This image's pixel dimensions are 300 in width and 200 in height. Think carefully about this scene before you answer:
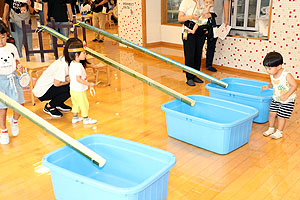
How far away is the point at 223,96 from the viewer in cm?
357

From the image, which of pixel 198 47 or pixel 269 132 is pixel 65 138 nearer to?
pixel 269 132

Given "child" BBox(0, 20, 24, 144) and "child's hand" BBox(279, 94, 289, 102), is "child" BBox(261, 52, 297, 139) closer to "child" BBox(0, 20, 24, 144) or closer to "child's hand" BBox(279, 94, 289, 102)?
"child's hand" BBox(279, 94, 289, 102)

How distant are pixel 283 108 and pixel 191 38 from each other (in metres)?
1.88

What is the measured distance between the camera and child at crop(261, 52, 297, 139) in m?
2.98

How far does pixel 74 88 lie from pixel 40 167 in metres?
0.97

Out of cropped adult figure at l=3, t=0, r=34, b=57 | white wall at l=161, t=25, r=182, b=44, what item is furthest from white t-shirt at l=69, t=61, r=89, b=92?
white wall at l=161, t=25, r=182, b=44

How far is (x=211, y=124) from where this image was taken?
276 centimetres

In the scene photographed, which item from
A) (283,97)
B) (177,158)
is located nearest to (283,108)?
(283,97)

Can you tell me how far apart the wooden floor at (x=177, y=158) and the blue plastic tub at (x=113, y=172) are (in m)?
0.25

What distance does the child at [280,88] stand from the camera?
2982mm

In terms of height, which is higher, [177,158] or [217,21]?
[217,21]

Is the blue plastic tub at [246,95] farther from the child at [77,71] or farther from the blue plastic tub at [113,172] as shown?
the blue plastic tub at [113,172]

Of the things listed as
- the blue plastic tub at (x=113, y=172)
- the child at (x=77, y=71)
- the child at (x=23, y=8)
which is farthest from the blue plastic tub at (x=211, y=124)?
the child at (x=23, y=8)

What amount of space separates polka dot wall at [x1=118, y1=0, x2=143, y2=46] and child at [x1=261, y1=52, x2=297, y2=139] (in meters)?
4.52
